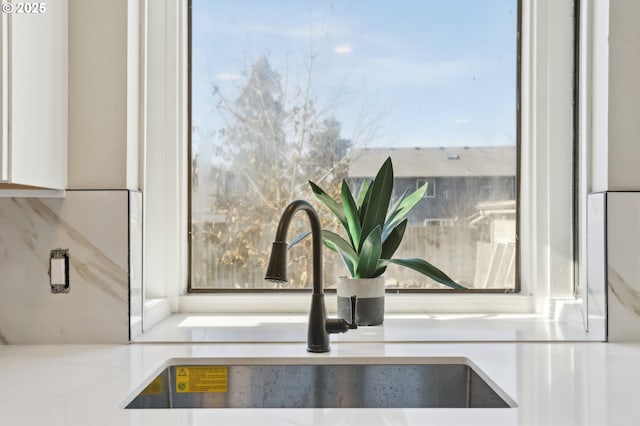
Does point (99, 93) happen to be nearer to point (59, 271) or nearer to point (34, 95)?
point (34, 95)

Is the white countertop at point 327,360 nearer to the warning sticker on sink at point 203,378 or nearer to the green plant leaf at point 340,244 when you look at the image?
the warning sticker on sink at point 203,378

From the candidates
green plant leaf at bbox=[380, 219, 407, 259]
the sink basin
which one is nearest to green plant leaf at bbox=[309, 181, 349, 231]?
green plant leaf at bbox=[380, 219, 407, 259]

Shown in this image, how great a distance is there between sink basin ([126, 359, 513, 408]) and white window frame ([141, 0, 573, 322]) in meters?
0.39

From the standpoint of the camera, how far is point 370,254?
131 centimetres

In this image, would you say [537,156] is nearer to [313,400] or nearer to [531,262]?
[531,262]

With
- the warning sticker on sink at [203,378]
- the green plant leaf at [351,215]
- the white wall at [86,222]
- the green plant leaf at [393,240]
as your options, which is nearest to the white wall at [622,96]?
the green plant leaf at [393,240]

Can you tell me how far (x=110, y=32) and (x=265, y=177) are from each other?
1.85 ft

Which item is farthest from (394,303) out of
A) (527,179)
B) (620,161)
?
(620,161)

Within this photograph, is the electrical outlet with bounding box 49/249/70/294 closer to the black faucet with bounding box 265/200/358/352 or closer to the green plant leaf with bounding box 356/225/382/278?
the black faucet with bounding box 265/200/358/352

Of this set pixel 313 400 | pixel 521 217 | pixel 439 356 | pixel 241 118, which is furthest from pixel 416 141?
pixel 313 400

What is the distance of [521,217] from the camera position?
1593mm

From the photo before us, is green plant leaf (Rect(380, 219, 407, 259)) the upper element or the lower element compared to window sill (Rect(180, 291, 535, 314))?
upper

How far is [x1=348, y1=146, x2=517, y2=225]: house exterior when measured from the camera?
1589 millimetres

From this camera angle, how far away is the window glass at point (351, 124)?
62.5 inches
